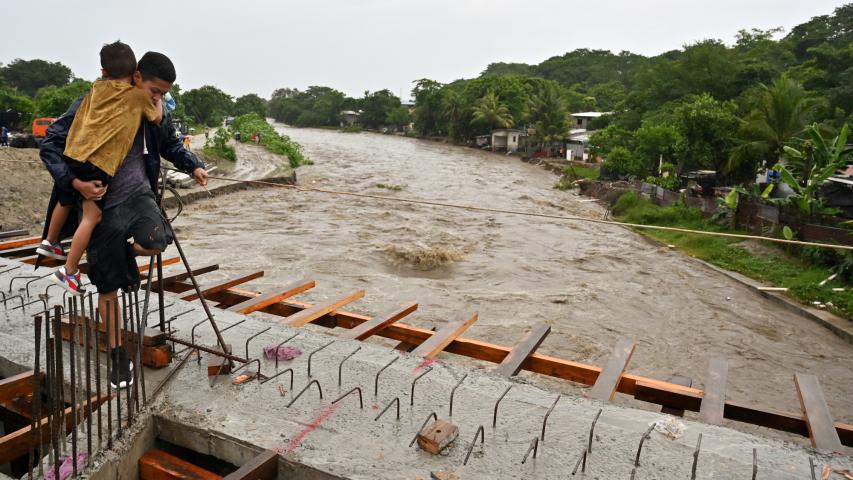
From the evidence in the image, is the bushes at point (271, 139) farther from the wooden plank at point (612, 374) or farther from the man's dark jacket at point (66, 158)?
the wooden plank at point (612, 374)

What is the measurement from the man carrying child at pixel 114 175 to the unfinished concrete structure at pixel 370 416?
0.24 meters

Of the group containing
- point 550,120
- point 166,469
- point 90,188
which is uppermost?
point 550,120

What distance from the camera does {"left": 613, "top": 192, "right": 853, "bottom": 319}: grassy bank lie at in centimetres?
1122

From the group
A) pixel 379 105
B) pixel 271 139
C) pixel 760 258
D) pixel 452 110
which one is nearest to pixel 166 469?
pixel 760 258

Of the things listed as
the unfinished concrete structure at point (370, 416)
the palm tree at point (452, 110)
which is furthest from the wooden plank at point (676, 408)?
the palm tree at point (452, 110)

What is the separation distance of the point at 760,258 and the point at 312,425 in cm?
1358

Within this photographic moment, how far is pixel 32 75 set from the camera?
6025 cm

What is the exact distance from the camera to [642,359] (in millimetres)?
8688

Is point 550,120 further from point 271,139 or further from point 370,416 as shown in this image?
point 370,416

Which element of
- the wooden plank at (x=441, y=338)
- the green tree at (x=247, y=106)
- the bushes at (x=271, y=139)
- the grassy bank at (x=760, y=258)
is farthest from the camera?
the green tree at (x=247, y=106)

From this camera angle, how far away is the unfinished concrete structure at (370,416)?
8.75ft

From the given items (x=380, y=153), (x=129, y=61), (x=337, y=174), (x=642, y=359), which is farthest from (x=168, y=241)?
(x=380, y=153)

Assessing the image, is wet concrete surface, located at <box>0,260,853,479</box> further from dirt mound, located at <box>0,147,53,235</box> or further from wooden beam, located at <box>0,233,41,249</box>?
dirt mound, located at <box>0,147,53,235</box>

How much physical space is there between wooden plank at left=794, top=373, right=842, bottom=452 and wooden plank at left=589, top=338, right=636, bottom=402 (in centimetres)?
99
